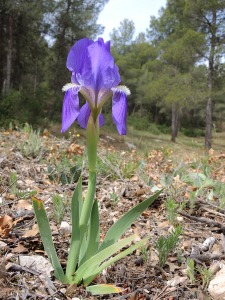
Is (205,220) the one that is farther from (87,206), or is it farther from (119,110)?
(119,110)

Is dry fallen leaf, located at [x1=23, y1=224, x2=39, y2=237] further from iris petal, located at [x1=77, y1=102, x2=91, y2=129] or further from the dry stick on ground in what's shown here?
the dry stick on ground

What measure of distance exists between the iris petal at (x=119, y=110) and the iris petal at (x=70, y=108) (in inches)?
5.0

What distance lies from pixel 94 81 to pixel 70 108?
5.0 inches

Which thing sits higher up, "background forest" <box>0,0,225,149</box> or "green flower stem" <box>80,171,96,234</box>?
"background forest" <box>0,0,225,149</box>

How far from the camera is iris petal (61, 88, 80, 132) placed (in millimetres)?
1085

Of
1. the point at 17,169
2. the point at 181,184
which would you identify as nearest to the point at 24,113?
the point at 17,169

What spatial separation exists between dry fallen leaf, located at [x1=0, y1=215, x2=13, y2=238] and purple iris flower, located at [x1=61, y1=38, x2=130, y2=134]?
749mm

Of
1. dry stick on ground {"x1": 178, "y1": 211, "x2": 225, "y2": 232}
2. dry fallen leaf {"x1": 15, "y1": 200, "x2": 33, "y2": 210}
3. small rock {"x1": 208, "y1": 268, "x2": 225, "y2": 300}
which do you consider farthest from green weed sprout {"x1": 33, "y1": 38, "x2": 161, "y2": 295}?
dry stick on ground {"x1": 178, "y1": 211, "x2": 225, "y2": 232}

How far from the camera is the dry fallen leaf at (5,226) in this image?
5.08 ft

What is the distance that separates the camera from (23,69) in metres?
17.5

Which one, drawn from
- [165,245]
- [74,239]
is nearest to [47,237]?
[74,239]


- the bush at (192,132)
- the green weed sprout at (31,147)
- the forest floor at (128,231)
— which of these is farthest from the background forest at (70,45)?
the bush at (192,132)

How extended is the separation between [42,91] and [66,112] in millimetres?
12177

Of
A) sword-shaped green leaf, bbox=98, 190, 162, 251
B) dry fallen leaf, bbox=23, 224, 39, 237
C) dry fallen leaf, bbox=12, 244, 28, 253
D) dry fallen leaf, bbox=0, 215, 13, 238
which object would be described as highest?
sword-shaped green leaf, bbox=98, 190, 162, 251
